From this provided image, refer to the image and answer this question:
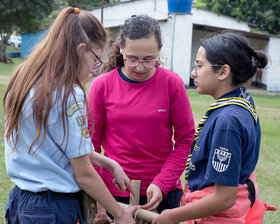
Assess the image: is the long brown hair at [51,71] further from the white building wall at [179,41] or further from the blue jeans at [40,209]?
the white building wall at [179,41]

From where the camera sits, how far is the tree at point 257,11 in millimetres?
26188

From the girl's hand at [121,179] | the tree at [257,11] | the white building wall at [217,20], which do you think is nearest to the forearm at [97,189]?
the girl's hand at [121,179]

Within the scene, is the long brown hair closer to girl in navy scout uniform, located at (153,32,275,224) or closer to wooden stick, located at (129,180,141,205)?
girl in navy scout uniform, located at (153,32,275,224)

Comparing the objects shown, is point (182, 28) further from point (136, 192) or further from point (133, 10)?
point (136, 192)

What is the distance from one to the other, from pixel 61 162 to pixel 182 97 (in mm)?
938

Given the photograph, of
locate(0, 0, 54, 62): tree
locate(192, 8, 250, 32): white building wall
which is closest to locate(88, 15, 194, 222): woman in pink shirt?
locate(192, 8, 250, 32): white building wall

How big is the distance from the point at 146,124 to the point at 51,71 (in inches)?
31.8

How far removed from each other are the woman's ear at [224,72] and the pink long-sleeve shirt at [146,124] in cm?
45

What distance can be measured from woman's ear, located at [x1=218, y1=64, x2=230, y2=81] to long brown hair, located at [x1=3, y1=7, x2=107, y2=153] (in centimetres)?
63

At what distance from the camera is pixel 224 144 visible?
1.57 metres

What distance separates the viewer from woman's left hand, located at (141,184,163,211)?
2062mm

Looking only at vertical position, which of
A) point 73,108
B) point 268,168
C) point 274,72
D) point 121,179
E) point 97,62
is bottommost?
point 274,72

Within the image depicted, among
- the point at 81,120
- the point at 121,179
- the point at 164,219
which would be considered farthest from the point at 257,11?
the point at 81,120

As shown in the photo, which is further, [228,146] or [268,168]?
[268,168]
